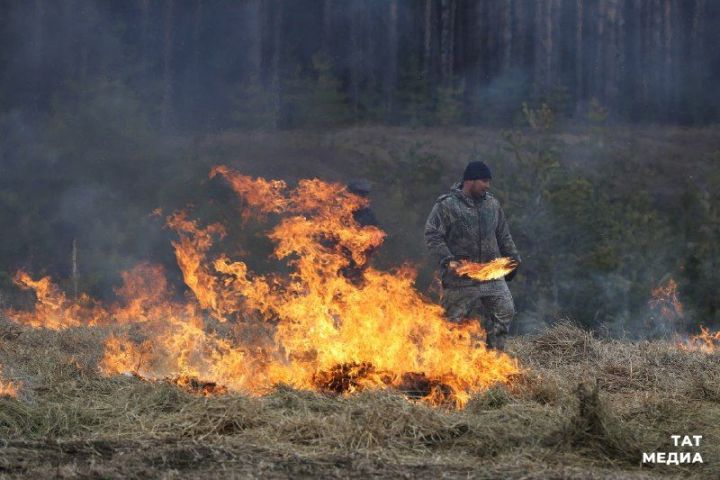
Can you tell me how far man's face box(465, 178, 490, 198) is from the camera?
830cm

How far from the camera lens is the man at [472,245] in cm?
820

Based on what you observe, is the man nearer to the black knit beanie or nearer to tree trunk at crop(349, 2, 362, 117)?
the black knit beanie

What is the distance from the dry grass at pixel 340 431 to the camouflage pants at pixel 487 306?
88cm

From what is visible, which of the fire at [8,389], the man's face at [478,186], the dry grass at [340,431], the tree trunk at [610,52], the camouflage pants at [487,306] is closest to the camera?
the dry grass at [340,431]

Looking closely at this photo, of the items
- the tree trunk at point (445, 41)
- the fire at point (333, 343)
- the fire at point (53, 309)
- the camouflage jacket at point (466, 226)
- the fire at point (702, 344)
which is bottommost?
the fire at point (53, 309)

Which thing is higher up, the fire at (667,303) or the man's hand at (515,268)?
the man's hand at (515,268)

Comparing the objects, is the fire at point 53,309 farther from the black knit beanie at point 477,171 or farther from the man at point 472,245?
the black knit beanie at point 477,171

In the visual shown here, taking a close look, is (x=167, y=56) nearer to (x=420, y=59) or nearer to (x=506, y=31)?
(x=420, y=59)

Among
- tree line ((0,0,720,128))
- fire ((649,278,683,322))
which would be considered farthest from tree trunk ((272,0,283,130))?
fire ((649,278,683,322))

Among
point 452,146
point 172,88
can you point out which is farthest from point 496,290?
point 172,88

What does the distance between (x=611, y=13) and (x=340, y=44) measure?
659cm

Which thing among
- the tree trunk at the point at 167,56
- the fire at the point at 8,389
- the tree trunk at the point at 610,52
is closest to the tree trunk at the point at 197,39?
the tree trunk at the point at 167,56

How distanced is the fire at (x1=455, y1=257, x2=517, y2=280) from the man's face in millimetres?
594

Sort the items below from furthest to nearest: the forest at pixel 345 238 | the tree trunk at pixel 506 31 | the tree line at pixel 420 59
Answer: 1. the tree trunk at pixel 506 31
2. the tree line at pixel 420 59
3. the forest at pixel 345 238
